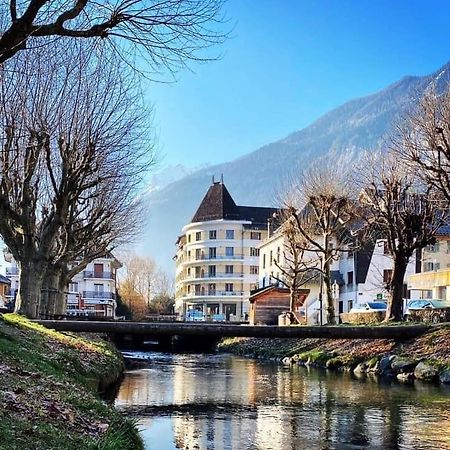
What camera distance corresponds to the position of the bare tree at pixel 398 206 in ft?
114

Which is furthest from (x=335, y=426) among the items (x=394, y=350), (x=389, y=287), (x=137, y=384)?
(x=389, y=287)

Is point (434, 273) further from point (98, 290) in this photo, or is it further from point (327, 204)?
point (98, 290)

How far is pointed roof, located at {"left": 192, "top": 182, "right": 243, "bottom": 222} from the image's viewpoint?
323ft

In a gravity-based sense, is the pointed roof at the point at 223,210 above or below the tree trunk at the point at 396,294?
above

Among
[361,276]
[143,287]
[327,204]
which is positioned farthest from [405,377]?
[143,287]

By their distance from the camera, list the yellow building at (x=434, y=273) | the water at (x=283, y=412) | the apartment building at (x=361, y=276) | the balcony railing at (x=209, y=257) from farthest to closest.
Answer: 1. the balcony railing at (x=209, y=257)
2. the apartment building at (x=361, y=276)
3. the yellow building at (x=434, y=273)
4. the water at (x=283, y=412)

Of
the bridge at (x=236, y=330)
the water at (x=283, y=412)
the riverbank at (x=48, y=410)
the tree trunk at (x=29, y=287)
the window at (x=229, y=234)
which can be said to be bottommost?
the water at (x=283, y=412)

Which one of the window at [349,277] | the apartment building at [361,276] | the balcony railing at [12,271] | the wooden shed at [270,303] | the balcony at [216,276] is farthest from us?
the balcony railing at [12,271]

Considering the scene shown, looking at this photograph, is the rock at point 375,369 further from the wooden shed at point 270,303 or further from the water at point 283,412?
the wooden shed at point 270,303

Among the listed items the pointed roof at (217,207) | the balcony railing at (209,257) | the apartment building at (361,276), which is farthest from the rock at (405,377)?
the pointed roof at (217,207)

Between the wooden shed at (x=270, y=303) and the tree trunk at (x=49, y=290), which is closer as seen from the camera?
the tree trunk at (x=49, y=290)

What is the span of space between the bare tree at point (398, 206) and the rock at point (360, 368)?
7.57 meters

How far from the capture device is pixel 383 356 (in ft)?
101

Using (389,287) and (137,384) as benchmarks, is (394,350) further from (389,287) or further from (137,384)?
(137,384)
